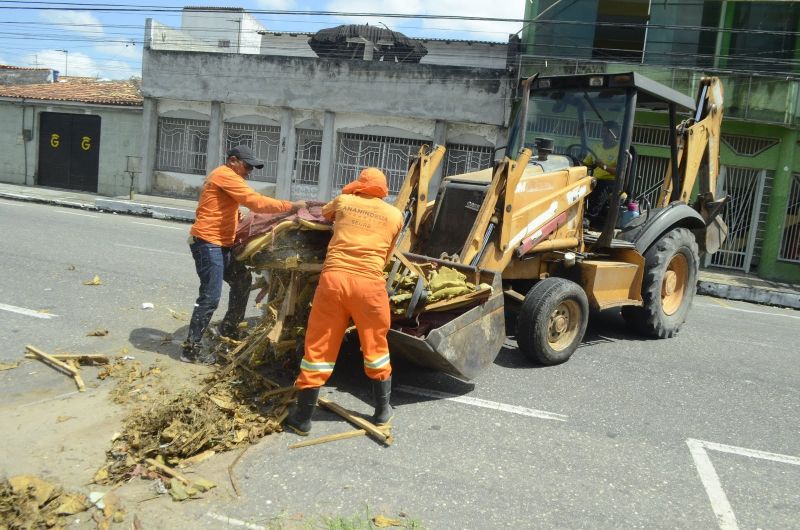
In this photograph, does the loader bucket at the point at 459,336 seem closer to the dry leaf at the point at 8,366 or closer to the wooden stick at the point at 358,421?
the wooden stick at the point at 358,421

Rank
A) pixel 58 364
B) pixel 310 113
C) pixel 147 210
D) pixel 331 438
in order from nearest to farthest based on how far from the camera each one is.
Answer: pixel 331 438, pixel 58 364, pixel 147 210, pixel 310 113

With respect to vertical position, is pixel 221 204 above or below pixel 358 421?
above

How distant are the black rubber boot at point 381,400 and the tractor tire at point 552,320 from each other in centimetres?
175

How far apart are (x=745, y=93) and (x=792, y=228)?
342 centimetres

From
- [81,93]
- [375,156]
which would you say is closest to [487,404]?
[375,156]

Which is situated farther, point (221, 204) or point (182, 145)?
point (182, 145)

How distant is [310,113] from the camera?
20719 millimetres

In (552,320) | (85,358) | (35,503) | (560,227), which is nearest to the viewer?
(35,503)

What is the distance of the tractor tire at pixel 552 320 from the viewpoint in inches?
225

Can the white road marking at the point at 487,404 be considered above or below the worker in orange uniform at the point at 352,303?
below

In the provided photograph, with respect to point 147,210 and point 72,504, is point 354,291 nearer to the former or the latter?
point 72,504

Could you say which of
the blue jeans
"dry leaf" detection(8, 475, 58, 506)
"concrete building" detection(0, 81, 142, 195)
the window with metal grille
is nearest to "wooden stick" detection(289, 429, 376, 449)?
"dry leaf" detection(8, 475, 58, 506)

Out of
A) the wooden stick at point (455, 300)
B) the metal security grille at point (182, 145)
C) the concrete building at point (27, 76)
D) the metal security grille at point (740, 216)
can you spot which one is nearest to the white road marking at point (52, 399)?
the wooden stick at point (455, 300)

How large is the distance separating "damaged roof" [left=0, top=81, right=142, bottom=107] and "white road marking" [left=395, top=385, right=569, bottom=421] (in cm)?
2071
